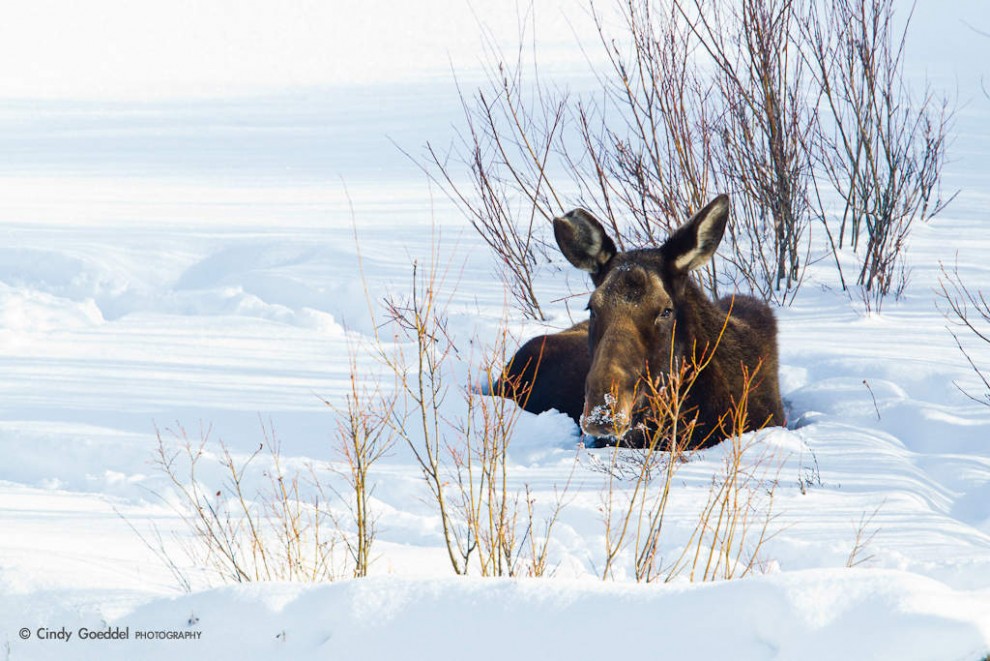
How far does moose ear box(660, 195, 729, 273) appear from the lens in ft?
19.1

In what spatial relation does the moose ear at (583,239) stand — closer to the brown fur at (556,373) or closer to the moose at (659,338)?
the moose at (659,338)

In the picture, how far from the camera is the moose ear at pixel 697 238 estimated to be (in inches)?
229

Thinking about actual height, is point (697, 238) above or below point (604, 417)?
above

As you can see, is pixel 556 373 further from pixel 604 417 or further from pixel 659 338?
pixel 604 417

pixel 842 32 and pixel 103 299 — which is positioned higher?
pixel 842 32

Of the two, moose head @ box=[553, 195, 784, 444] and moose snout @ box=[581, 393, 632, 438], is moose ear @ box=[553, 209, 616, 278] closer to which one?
moose head @ box=[553, 195, 784, 444]

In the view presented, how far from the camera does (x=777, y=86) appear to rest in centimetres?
926

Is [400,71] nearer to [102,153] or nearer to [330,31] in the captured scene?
[330,31]

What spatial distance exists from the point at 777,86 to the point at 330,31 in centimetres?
4024

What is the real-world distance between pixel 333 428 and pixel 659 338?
208 centimetres

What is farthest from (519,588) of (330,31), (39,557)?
(330,31)

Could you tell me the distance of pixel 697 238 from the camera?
588cm

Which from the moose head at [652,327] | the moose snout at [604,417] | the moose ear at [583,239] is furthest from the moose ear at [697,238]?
the moose snout at [604,417]

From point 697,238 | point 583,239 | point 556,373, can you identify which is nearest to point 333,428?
point 556,373
